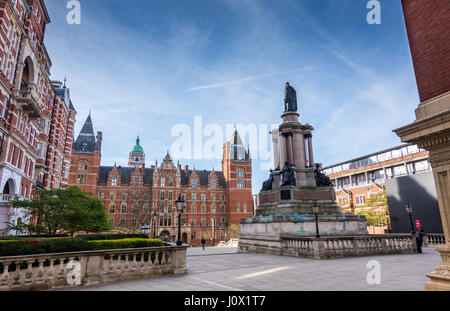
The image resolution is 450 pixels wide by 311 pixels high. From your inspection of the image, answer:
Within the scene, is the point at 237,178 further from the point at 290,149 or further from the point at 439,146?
the point at 439,146

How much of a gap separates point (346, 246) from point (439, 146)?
10.5m

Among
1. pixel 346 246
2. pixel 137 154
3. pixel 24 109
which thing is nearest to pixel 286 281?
pixel 346 246

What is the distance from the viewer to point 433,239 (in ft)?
80.6

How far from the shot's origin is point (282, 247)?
1662 cm

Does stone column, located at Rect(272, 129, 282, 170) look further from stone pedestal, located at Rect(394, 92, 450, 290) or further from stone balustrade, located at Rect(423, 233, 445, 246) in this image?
stone pedestal, located at Rect(394, 92, 450, 290)

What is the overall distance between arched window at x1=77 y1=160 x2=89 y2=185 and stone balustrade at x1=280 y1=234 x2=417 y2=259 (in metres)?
61.8

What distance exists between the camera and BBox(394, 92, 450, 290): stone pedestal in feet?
18.7

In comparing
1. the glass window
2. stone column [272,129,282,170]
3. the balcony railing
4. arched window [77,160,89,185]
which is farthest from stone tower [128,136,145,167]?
stone column [272,129,282,170]

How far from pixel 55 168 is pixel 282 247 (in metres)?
36.5

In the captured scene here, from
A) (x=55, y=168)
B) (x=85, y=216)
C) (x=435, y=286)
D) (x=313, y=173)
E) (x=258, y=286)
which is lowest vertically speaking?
(x=258, y=286)

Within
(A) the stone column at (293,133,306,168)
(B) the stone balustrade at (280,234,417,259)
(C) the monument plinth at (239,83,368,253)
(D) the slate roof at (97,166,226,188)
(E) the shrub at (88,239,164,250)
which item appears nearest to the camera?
Result: (E) the shrub at (88,239,164,250)

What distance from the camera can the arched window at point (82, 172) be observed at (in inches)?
2574
